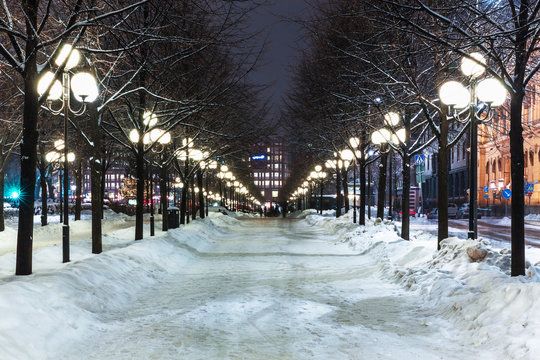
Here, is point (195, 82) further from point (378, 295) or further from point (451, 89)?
point (378, 295)

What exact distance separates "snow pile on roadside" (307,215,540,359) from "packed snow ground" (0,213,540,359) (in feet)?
0.07

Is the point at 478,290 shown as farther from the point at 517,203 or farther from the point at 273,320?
the point at 273,320

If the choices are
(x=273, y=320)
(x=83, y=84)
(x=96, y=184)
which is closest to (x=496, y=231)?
(x=96, y=184)

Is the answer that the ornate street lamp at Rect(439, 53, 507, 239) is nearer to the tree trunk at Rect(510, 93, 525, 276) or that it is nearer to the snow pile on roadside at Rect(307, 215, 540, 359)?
the snow pile on roadside at Rect(307, 215, 540, 359)

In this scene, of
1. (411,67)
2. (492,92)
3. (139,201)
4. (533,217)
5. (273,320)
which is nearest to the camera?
(273,320)

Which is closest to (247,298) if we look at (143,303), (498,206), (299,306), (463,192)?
(299,306)

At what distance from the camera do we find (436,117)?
70.5 ft

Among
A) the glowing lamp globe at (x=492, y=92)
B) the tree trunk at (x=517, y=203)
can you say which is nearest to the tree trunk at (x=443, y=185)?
the glowing lamp globe at (x=492, y=92)

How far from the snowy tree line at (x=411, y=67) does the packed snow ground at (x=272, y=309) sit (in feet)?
5.93

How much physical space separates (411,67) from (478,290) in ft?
27.5

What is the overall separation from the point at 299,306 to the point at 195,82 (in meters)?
15.0

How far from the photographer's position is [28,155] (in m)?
9.23

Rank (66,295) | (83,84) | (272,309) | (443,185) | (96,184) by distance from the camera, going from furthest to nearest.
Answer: (96,184), (443,185), (83,84), (272,309), (66,295)

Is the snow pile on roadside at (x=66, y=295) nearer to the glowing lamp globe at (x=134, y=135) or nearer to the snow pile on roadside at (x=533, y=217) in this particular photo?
the glowing lamp globe at (x=134, y=135)
